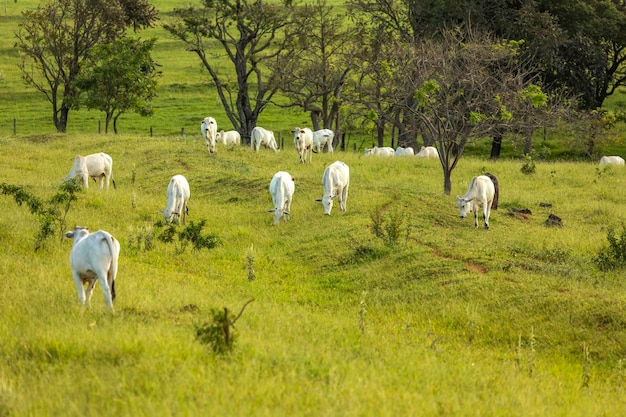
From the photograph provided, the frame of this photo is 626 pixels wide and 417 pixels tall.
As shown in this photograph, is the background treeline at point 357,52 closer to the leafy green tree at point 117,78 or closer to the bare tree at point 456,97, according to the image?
the leafy green tree at point 117,78

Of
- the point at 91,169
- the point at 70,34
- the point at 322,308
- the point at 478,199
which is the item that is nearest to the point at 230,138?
the point at 70,34

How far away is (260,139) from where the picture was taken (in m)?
37.5

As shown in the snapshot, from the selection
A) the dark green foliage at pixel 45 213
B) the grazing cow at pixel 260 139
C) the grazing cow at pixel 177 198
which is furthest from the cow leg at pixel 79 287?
the grazing cow at pixel 260 139

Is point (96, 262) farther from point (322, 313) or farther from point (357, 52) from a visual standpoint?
point (357, 52)

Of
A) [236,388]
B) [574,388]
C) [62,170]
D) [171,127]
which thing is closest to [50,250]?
[236,388]

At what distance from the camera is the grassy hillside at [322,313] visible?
27.1 feet

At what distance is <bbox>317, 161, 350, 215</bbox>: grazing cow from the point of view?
2223 centimetres

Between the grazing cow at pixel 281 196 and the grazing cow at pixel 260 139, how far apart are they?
1432cm

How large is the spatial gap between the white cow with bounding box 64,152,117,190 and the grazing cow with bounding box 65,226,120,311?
45.4 ft

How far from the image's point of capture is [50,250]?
15.5 metres

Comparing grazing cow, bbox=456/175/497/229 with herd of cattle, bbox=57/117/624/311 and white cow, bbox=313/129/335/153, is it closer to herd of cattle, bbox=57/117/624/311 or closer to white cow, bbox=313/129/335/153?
herd of cattle, bbox=57/117/624/311

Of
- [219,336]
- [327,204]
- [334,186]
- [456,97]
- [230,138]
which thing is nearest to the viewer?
[219,336]

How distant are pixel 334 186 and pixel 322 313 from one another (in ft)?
29.6

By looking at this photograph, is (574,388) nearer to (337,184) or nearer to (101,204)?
(337,184)
